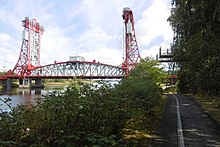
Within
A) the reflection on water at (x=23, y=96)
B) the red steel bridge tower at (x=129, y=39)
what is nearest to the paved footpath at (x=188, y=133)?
the reflection on water at (x=23, y=96)

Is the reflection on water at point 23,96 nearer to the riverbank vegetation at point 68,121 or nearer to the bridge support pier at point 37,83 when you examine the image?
the riverbank vegetation at point 68,121

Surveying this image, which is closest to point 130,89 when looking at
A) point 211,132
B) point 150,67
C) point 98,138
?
point 211,132

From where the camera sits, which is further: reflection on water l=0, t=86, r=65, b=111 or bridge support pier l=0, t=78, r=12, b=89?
bridge support pier l=0, t=78, r=12, b=89

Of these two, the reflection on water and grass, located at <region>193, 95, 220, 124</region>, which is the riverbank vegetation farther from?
grass, located at <region>193, 95, 220, 124</region>

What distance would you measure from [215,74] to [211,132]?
504 centimetres

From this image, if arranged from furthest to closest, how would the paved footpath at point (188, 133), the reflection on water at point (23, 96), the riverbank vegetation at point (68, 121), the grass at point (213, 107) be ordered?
the grass at point (213, 107) < the paved footpath at point (188, 133) < the reflection on water at point (23, 96) < the riverbank vegetation at point (68, 121)

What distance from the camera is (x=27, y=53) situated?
111 m

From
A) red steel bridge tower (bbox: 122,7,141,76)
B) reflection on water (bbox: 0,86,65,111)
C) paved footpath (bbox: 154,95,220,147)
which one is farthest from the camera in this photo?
red steel bridge tower (bbox: 122,7,141,76)

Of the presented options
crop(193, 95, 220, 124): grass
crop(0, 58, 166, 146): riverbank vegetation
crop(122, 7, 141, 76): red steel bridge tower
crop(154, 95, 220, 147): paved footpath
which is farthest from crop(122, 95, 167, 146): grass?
crop(122, 7, 141, 76): red steel bridge tower

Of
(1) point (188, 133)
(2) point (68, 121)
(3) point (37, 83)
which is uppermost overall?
(2) point (68, 121)

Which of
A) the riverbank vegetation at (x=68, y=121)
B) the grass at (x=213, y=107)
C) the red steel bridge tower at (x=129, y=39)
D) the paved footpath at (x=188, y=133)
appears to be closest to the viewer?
the riverbank vegetation at (x=68, y=121)

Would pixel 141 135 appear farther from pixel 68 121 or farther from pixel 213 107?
pixel 213 107

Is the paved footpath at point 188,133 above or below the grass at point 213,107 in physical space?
below

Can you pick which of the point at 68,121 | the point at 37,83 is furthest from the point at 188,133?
the point at 37,83
